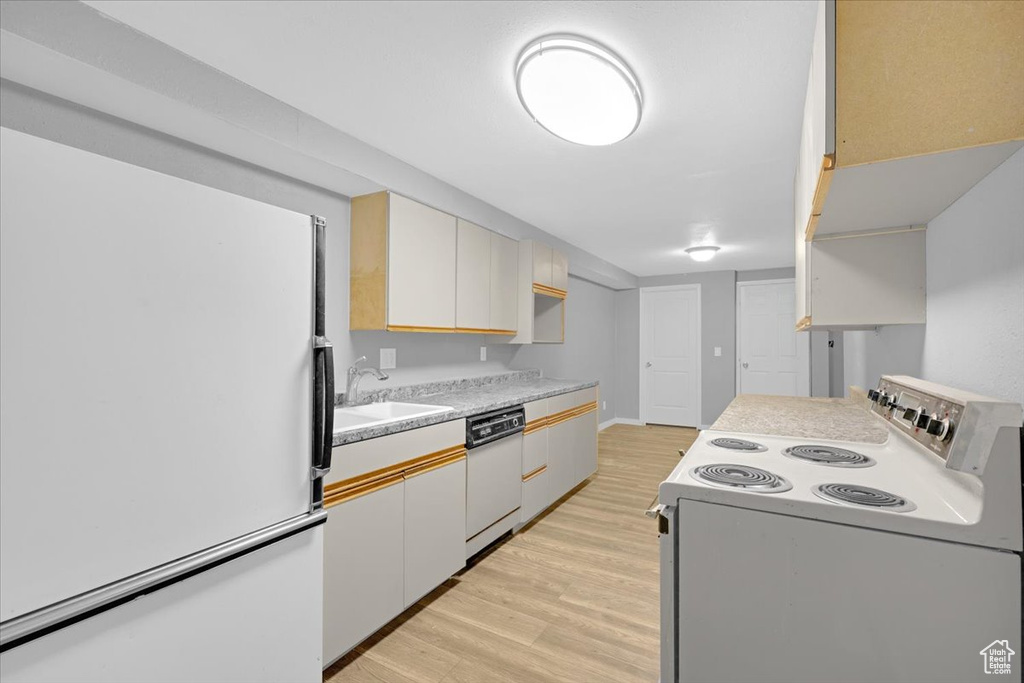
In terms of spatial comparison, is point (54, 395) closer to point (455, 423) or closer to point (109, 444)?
point (109, 444)

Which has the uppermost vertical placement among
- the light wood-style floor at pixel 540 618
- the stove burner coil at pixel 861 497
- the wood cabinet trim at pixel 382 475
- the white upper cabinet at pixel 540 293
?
the white upper cabinet at pixel 540 293

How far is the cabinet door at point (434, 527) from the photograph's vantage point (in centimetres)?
201

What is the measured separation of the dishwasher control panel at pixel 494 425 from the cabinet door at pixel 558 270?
1.37m

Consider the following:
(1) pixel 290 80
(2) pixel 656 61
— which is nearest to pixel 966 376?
(2) pixel 656 61

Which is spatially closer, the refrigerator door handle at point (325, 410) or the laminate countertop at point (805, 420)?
the refrigerator door handle at point (325, 410)

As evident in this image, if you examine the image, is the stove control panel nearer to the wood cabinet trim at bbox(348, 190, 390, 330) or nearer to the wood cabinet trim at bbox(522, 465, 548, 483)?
the wood cabinet trim at bbox(522, 465, 548, 483)

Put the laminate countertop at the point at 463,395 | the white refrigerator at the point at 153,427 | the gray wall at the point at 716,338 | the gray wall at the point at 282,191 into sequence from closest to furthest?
the white refrigerator at the point at 153,427
the gray wall at the point at 282,191
the laminate countertop at the point at 463,395
the gray wall at the point at 716,338

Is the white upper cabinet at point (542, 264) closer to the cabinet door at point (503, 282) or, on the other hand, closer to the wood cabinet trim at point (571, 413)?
the cabinet door at point (503, 282)

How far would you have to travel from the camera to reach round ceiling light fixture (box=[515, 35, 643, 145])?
1509 millimetres

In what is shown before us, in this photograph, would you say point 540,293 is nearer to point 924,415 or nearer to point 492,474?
point 492,474

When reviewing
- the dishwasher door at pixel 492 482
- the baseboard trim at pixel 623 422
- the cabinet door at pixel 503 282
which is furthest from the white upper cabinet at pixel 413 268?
the baseboard trim at pixel 623 422

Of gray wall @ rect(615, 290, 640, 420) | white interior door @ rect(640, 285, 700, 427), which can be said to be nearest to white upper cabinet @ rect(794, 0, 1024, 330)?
white interior door @ rect(640, 285, 700, 427)

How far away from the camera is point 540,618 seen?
2.04m

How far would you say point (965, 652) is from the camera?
85 cm
